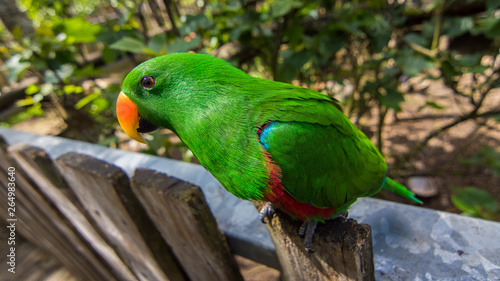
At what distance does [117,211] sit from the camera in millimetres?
1085

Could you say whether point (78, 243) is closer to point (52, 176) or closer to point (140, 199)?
point (52, 176)

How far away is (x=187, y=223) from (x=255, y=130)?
409 mm

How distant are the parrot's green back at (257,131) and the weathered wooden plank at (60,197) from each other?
1.95 ft

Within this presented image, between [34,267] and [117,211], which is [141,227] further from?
[34,267]

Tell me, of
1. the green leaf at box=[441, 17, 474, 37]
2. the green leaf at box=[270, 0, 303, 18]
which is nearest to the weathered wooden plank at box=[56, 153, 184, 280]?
the green leaf at box=[270, 0, 303, 18]

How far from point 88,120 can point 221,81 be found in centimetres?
309

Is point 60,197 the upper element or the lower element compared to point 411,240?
upper

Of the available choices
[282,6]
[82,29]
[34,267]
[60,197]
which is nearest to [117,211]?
[60,197]

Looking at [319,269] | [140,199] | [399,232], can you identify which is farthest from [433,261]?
[140,199]

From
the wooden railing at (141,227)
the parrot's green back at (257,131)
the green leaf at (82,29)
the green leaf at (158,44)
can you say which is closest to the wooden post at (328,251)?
the wooden railing at (141,227)

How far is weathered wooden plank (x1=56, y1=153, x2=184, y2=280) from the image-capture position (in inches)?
39.7

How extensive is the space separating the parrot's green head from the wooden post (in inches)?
18.5

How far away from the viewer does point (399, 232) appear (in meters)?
1.08

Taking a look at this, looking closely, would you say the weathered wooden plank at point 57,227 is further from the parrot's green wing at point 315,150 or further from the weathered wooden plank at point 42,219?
the parrot's green wing at point 315,150
